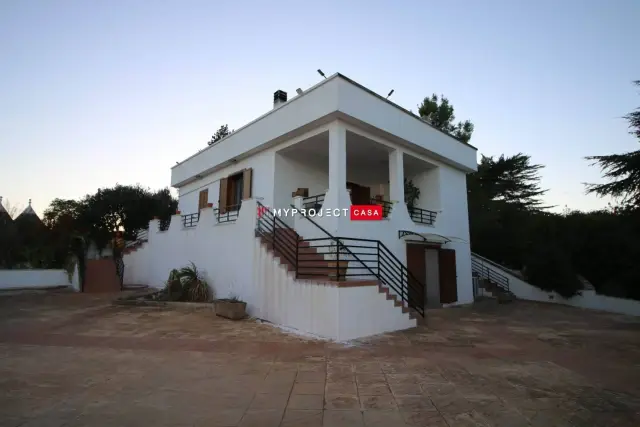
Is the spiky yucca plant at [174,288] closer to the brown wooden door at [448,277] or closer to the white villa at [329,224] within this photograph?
the white villa at [329,224]

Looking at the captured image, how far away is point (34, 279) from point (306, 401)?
1873 centimetres

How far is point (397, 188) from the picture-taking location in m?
11.4

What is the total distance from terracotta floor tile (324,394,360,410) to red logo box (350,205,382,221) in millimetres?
6276

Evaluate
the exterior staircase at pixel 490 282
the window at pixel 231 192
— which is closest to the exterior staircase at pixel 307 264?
the window at pixel 231 192

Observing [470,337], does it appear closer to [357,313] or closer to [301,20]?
[357,313]

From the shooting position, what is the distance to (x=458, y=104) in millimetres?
24484

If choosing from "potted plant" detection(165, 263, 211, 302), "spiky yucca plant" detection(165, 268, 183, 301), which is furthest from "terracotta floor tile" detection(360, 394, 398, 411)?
"spiky yucca plant" detection(165, 268, 183, 301)

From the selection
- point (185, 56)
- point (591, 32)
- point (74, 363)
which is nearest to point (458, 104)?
point (591, 32)

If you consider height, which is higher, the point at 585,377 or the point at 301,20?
the point at 301,20

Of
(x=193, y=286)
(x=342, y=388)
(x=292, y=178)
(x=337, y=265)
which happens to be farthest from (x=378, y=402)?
(x=292, y=178)

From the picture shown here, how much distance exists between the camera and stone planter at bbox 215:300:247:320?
29.0ft

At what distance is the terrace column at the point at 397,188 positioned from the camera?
36.7ft

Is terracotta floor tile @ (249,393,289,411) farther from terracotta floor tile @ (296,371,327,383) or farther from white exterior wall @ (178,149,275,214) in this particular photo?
white exterior wall @ (178,149,275,214)

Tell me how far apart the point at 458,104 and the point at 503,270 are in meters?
12.9
